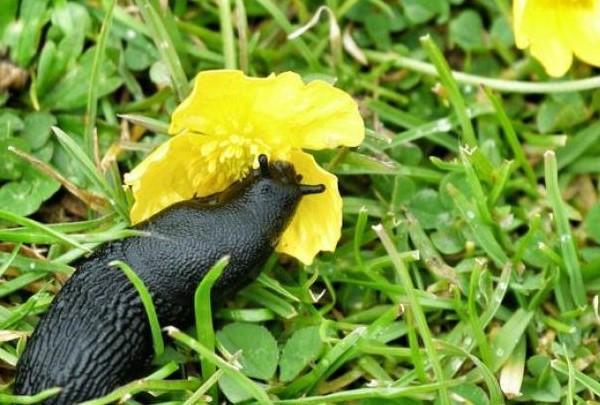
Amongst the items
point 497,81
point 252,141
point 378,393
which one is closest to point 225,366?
point 378,393

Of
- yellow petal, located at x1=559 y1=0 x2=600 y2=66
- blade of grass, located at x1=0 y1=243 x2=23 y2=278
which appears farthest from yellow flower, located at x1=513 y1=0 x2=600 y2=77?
blade of grass, located at x1=0 y1=243 x2=23 y2=278

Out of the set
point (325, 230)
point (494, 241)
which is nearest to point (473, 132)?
point (494, 241)

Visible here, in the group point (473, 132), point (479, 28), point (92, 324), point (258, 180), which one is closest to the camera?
point (92, 324)

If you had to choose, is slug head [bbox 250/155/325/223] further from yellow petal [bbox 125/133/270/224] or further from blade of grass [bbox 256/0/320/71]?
blade of grass [bbox 256/0/320/71]

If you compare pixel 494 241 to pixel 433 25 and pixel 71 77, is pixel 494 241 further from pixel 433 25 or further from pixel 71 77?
pixel 71 77

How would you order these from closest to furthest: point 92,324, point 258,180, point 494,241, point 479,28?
point 92,324 → point 258,180 → point 494,241 → point 479,28

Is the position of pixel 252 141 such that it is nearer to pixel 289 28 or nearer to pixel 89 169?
pixel 89 169

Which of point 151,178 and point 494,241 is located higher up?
point 151,178

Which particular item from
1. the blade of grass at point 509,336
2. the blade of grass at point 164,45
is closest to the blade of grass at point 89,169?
A: the blade of grass at point 164,45
